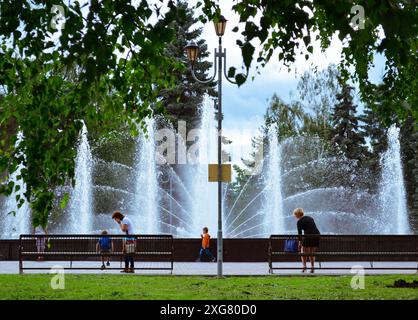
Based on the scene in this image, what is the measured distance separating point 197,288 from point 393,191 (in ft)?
111

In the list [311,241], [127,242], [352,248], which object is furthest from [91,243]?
[352,248]

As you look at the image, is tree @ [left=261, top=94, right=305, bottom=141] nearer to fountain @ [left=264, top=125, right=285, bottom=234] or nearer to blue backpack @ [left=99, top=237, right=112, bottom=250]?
fountain @ [left=264, top=125, right=285, bottom=234]

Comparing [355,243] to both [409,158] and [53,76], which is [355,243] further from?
[409,158]

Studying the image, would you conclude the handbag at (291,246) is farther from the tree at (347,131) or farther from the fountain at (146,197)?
the tree at (347,131)

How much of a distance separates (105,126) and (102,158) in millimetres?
40945

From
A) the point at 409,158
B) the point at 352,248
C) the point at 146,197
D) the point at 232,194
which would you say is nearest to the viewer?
the point at 352,248

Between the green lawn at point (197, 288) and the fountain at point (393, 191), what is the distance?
22763 mm

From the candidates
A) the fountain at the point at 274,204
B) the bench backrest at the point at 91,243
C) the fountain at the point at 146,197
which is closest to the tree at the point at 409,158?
the fountain at the point at 274,204

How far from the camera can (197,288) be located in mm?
13320

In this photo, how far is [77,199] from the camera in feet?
120

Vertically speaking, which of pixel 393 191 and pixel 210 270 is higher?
pixel 393 191

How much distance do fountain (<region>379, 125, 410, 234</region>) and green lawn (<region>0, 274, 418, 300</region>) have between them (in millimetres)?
22763
